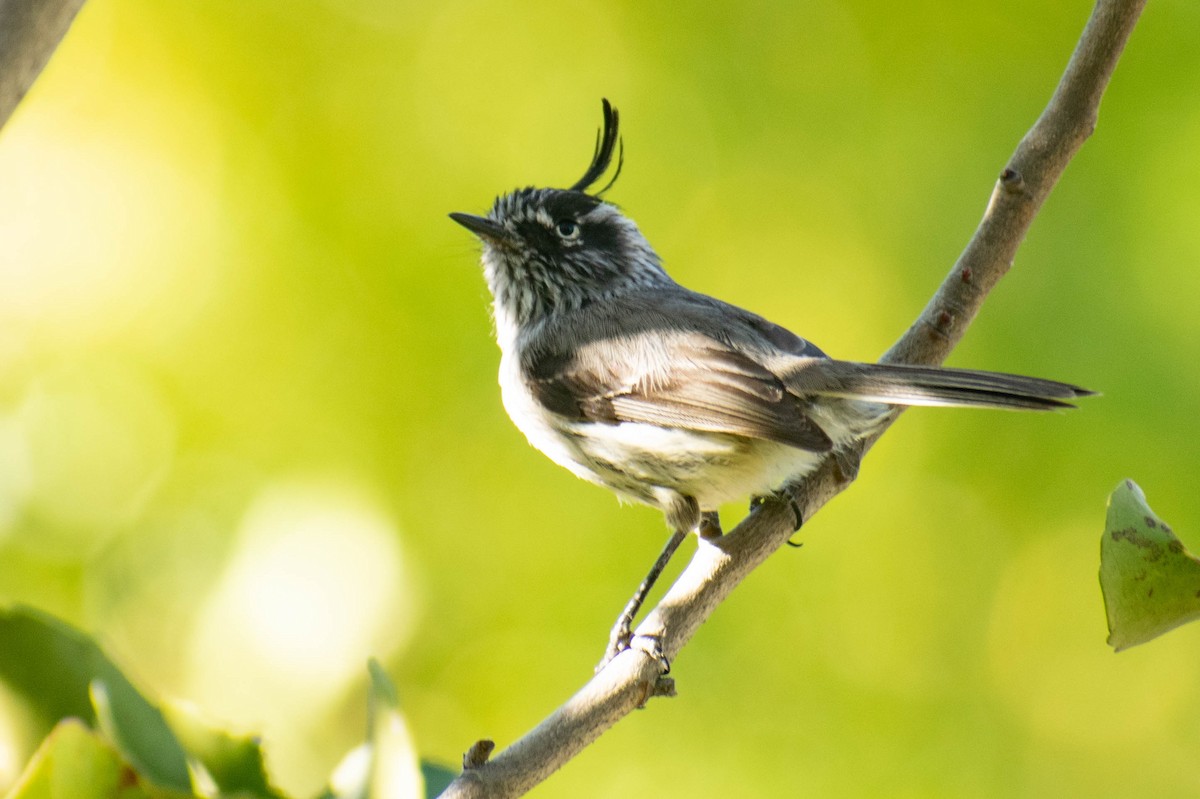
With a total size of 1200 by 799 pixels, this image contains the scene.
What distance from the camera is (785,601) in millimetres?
3072

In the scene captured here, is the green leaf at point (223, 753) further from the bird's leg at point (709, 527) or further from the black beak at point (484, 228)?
the black beak at point (484, 228)

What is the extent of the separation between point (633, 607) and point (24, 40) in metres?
1.76

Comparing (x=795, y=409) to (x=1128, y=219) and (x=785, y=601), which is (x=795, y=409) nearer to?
(x=785, y=601)

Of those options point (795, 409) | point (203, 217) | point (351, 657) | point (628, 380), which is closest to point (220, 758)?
point (351, 657)

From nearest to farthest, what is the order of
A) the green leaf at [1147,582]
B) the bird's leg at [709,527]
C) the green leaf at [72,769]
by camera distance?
the green leaf at [72,769] < the green leaf at [1147,582] < the bird's leg at [709,527]

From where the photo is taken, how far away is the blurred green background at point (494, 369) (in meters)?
2.88

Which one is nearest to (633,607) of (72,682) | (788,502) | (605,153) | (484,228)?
(788,502)

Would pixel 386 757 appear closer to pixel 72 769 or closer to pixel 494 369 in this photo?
pixel 72 769

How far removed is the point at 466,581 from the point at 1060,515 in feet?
5.01

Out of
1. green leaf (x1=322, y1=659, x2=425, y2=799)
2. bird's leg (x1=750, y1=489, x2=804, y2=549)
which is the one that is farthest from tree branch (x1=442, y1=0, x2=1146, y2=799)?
green leaf (x1=322, y1=659, x2=425, y2=799)

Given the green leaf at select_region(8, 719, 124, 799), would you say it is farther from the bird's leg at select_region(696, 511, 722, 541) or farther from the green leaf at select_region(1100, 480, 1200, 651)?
the bird's leg at select_region(696, 511, 722, 541)

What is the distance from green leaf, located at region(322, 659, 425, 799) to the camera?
43.0 inches

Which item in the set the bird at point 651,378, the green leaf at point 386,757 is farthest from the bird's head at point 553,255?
the green leaf at point 386,757

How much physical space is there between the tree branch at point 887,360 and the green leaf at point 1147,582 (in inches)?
33.3
